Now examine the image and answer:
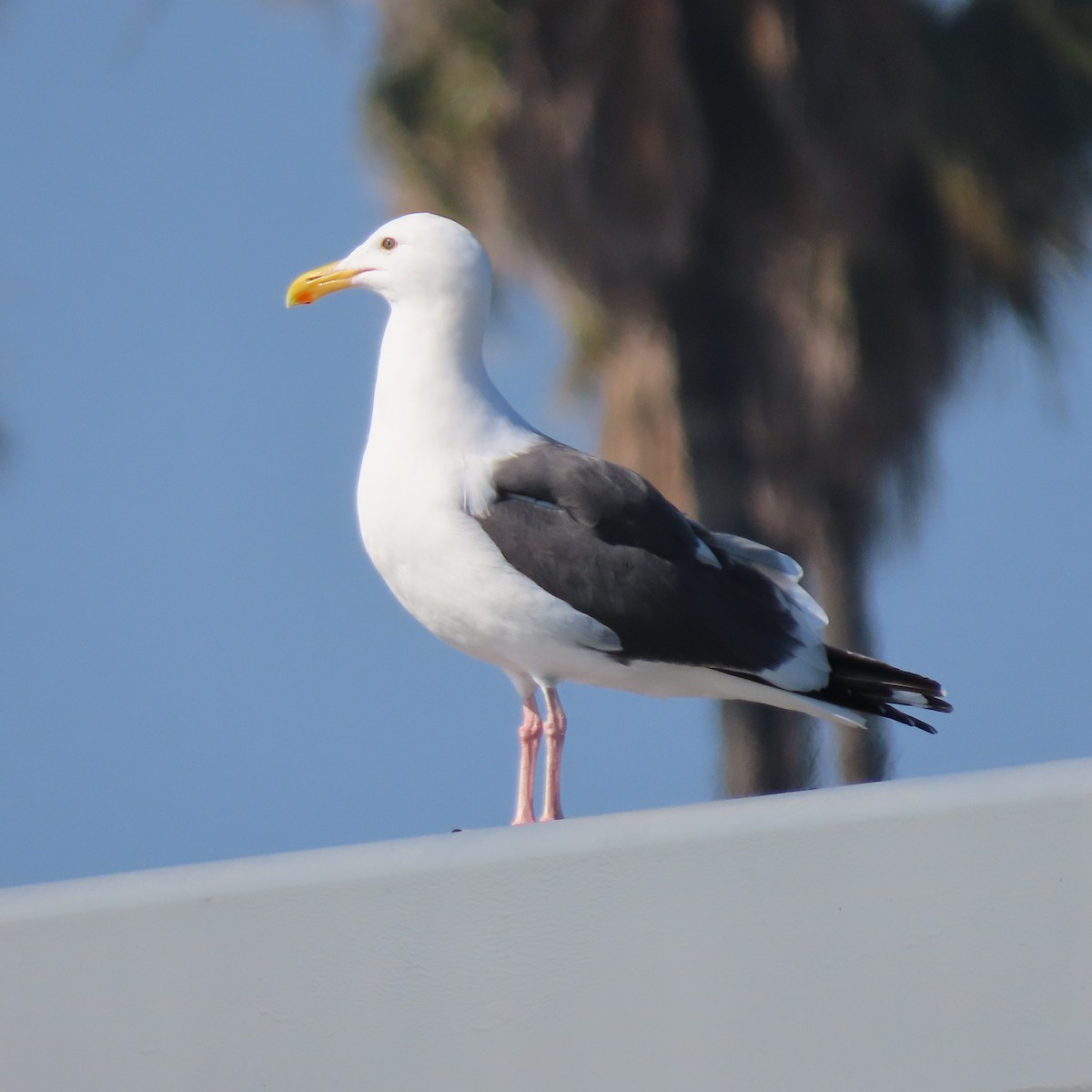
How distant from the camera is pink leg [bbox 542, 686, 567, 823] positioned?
3.69 meters

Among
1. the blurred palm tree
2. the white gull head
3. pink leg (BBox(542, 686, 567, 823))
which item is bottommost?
pink leg (BBox(542, 686, 567, 823))

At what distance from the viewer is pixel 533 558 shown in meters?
3.57

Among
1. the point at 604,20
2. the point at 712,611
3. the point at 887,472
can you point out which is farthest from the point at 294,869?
the point at 887,472

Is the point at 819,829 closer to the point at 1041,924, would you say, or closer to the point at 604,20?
the point at 1041,924

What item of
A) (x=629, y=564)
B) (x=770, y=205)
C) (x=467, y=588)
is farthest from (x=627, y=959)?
(x=770, y=205)

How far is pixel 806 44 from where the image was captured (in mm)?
8312

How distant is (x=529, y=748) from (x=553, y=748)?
0.29ft

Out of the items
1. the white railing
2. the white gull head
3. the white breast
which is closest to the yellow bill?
the white gull head

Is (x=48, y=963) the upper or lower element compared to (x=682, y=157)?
lower

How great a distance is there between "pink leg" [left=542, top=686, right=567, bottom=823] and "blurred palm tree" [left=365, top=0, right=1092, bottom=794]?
13.3ft

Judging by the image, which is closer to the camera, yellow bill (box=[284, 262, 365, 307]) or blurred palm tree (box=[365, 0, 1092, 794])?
yellow bill (box=[284, 262, 365, 307])

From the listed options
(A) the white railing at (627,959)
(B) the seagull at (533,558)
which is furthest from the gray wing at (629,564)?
(A) the white railing at (627,959)

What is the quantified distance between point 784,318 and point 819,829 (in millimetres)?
6106

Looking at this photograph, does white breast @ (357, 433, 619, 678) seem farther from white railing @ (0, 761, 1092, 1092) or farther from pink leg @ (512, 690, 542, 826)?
white railing @ (0, 761, 1092, 1092)
